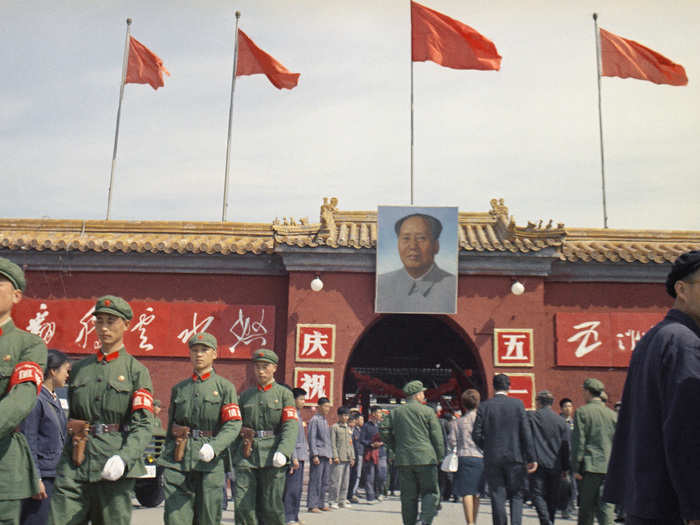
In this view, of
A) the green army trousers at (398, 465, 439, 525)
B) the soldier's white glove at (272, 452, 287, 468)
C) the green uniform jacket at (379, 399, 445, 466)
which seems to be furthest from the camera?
the green uniform jacket at (379, 399, 445, 466)

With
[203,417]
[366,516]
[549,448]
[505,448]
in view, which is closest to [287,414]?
[203,417]

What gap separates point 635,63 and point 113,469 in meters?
14.5

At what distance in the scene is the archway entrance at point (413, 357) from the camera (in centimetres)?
1692

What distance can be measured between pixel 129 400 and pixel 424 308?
29.6 feet

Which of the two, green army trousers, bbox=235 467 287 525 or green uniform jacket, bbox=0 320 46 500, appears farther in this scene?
green army trousers, bbox=235 467 287 525

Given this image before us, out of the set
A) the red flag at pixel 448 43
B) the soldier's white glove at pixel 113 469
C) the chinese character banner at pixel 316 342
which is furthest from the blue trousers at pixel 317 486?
the red flag at pixel 448 43

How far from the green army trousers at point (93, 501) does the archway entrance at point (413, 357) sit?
10.7 metres

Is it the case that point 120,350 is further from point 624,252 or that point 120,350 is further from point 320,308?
point 624,252

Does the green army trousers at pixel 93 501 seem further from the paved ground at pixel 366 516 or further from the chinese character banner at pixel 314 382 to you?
the chinese character banner at pixel 314 382

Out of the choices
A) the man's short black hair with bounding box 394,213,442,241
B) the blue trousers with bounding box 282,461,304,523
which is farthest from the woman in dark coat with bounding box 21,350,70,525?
the man's short black hair with bounding box 394,213,442,241

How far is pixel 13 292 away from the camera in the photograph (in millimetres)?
4203

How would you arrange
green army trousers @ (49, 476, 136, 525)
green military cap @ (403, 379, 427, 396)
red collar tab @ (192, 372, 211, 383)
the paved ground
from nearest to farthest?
green army trousers @ (49, 476, 136, 525)
red collar tab @ (192, 372, 211, 383)
green military cap @ (403, 379, 427, 396)
the paved ground

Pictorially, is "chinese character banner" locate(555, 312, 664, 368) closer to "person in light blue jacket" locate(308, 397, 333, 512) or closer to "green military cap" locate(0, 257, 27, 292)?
"person in light blue jacket" locate(308, 397, 333, 512)

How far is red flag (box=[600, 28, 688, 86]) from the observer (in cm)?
1555
